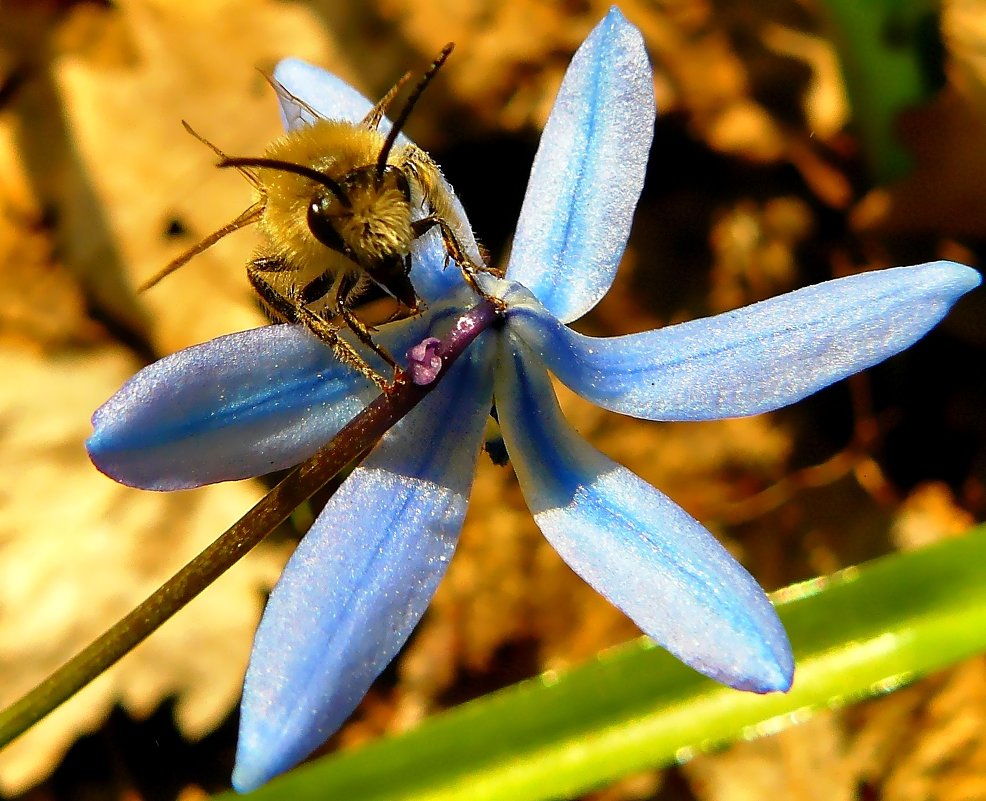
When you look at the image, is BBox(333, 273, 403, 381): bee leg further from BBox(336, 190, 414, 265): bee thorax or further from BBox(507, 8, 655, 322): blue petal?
BBox(507, 8, 655, 322): blue petal

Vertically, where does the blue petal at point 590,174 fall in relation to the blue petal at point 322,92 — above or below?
below

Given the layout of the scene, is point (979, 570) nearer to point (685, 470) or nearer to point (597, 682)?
point (597, 682)

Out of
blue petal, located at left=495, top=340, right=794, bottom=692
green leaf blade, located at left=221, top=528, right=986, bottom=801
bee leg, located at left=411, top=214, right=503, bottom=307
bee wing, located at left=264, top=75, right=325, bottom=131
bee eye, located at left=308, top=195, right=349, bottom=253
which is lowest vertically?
green leaf blade, located at left=221, top=528, right=986, bottom=801

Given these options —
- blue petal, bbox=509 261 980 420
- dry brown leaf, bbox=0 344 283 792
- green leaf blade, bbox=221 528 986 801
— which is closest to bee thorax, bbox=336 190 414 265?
blue petal, bbox=509 261 980 420

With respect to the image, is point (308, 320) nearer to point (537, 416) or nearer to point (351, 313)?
point (351, 313)

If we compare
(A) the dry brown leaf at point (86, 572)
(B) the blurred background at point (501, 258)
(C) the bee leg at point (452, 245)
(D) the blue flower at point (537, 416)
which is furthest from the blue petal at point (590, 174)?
(A) the dry brown leaf at point (86, 572)

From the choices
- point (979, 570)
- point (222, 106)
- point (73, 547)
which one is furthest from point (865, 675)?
point (222, 106)

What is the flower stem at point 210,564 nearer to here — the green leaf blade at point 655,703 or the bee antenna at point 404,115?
the bee antenna at point 404,115
